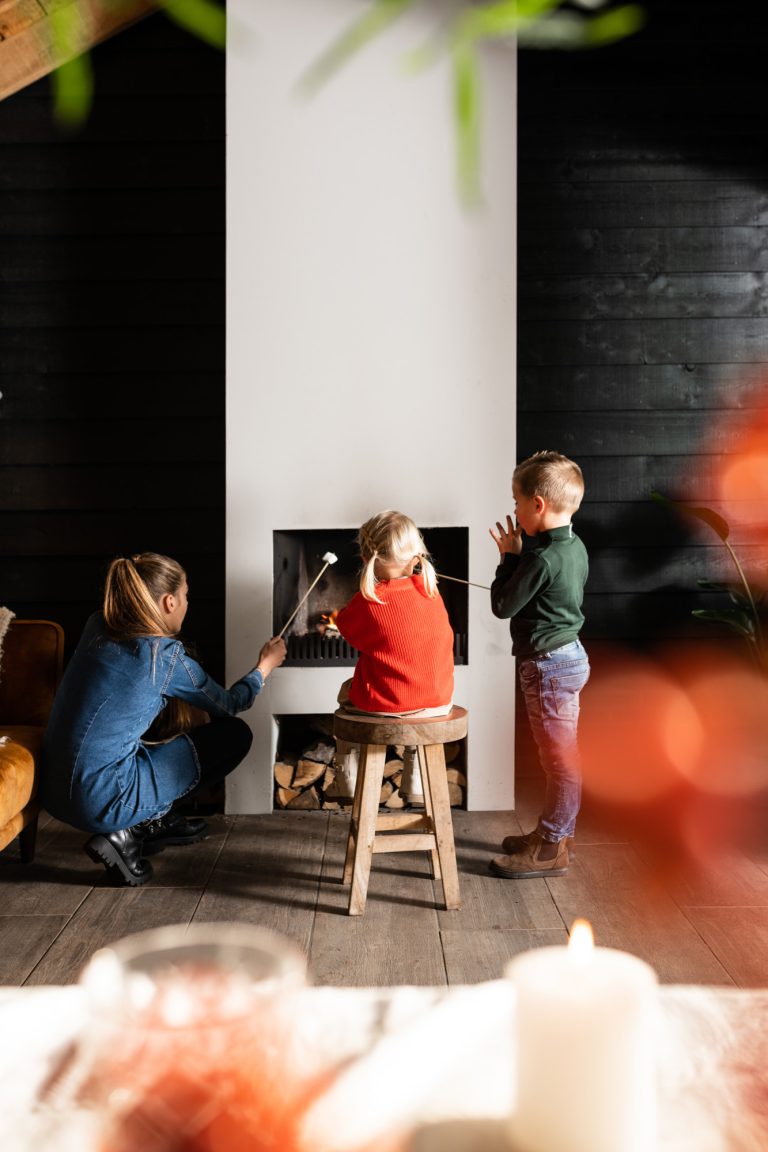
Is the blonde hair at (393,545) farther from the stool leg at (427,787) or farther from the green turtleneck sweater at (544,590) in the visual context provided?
the stool leg at (427,787)

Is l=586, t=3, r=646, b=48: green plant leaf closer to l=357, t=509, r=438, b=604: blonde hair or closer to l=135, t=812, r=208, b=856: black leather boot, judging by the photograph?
l=357, t=509, r=438, b=604: blonde hair

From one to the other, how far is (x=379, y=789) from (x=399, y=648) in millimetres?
376

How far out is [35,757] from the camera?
2748 millimetres

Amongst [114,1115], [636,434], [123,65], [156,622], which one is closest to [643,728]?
[636,434]

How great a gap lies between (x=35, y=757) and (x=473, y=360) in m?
1.91

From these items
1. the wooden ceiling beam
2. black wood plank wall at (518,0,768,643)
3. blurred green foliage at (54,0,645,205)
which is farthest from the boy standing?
blurred green foliage at (54,0,645,205)

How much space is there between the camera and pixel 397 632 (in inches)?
100

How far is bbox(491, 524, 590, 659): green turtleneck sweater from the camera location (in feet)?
8.80

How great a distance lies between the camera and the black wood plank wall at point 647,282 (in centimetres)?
377

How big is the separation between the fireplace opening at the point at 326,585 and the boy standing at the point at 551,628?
1.80ft

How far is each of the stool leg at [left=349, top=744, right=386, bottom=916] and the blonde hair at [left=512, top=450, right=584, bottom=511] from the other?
86 cm

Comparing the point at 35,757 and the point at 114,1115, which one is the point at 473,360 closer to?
the point at 35,757

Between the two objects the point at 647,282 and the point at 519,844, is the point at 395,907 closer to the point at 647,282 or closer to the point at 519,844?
the point at 519,844

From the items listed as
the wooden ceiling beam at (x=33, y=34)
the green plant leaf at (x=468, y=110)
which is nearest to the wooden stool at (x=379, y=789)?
the green plant leaf at (x=468, y=110)
